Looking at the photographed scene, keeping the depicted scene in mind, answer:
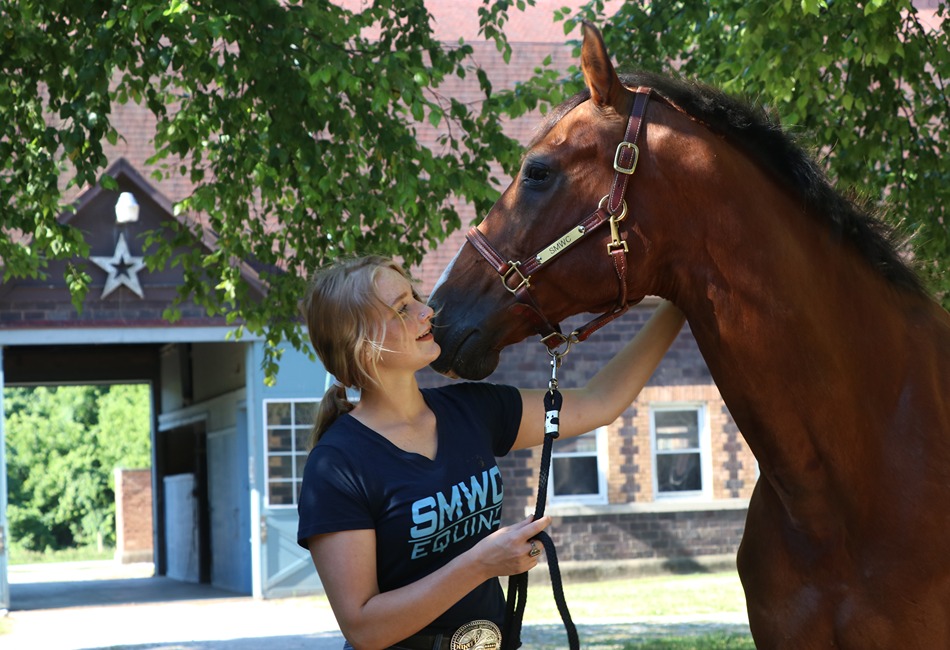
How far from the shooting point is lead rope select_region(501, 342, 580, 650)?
2.32m

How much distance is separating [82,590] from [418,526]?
661 inches

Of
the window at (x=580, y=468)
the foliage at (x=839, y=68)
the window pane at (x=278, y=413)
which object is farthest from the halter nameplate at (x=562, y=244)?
the window at (x=580, y=468)

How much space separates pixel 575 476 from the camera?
15.7m

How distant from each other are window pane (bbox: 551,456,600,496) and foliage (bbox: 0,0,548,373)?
8.54m

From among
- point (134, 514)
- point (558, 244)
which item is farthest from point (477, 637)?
point (134, 514)

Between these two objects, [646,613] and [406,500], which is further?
[646,613]

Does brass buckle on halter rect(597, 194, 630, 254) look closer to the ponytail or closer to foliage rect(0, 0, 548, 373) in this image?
the ponytail

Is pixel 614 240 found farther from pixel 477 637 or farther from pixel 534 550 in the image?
pixel 477 637

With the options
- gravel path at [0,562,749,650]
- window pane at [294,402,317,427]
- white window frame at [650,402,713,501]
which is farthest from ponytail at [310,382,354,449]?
white window frame at [650,402,713,501]

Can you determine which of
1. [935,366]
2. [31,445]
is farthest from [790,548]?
[31,445]

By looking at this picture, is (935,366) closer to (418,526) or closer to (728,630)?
(418,526)

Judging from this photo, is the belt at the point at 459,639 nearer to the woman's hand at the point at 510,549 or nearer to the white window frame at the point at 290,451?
the woman's hand at the point at 510,549

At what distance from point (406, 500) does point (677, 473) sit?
13863 mm

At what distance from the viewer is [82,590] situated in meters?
17.8
